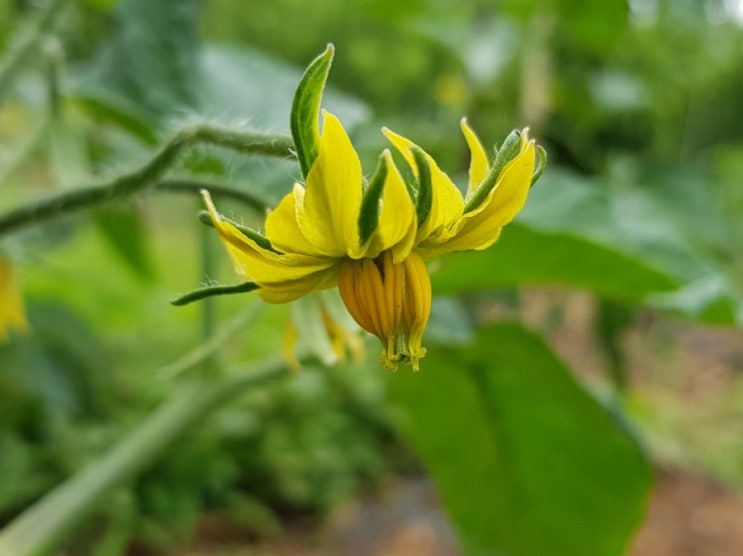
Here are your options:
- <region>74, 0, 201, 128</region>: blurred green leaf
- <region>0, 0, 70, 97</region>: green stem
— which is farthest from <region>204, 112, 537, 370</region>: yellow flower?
<region>74, 0, 201, 128</region>: blurred green leaf

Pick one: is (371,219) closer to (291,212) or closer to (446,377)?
(291,212)

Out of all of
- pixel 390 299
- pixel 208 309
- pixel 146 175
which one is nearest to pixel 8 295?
pixel 208 309

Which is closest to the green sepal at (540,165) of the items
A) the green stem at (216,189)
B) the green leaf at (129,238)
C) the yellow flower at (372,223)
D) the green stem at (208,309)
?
the yellow flower at (372,223)

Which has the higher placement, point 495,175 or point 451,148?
point 451,148

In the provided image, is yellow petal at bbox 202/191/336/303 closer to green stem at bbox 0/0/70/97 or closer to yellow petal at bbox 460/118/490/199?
yellow petal at bbox 460/118/490/199

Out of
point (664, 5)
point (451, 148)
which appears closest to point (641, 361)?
point (451, 148)

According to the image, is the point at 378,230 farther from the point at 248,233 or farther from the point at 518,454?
the point at 518,454
